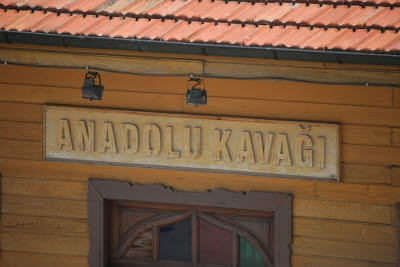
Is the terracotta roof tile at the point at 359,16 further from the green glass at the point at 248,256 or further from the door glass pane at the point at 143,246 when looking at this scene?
the door glass pane at the point at 143,246

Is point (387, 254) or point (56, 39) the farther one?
point (387, 254)

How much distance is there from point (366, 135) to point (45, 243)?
9.77ft

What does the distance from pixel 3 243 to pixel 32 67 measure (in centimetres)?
164

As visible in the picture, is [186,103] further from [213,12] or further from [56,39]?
[56,39]

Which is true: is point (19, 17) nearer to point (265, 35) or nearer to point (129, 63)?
point (129, 63)

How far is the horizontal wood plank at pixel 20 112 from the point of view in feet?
20.1

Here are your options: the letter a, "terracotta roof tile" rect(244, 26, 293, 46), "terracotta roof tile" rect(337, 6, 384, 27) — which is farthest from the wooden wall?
"terracotta roof tile" rect(244, 26, 293, 46)

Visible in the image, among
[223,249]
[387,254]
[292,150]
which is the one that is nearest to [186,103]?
[292,150]

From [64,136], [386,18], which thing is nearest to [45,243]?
[64,136]

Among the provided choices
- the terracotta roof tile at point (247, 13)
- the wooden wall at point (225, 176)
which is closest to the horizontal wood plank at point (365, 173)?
the wooden wall at point (225, 176)

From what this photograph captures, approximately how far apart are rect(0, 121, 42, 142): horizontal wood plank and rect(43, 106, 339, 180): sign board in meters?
0.09

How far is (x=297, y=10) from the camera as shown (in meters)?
5.23

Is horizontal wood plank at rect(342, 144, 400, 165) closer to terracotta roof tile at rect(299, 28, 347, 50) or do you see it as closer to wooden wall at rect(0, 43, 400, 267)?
wooden wall at rect(0, 43, 400, 267)

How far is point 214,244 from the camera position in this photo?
6145mm
